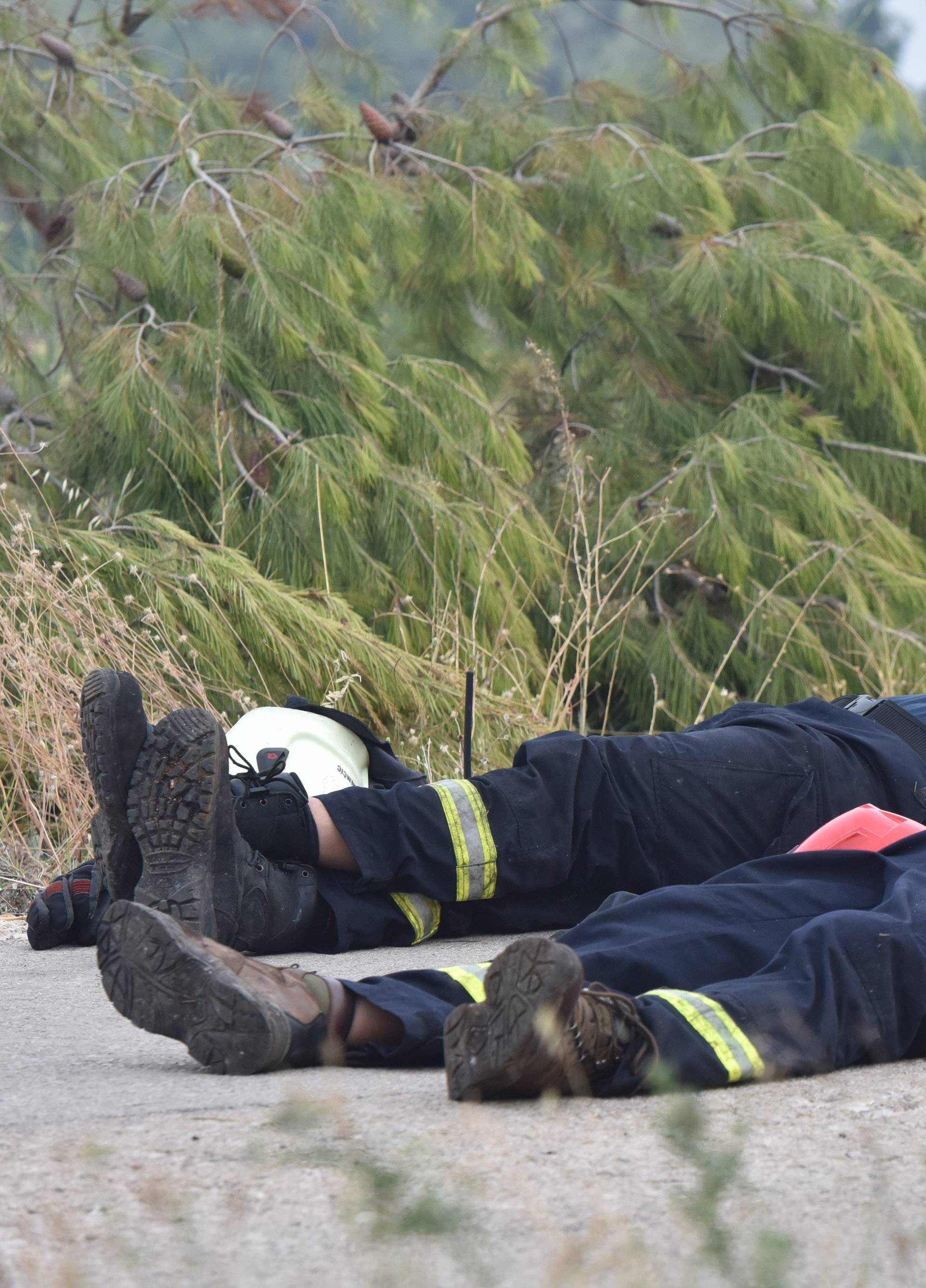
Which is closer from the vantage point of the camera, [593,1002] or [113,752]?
[593,1002]

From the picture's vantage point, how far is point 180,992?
Result: 1314mm

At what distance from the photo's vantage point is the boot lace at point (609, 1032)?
1270 millimetres

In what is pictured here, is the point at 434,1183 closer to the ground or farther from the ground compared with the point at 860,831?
closer to the ground

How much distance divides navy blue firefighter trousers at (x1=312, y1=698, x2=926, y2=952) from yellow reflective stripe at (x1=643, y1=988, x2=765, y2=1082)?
62 cm

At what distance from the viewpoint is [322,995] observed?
1393 mm

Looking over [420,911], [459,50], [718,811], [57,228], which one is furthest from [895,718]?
[459,50]

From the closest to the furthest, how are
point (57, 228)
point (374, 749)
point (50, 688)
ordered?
point (374, 749) → point (50, 688) → point (57, 228)

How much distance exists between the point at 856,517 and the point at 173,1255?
11.6ft

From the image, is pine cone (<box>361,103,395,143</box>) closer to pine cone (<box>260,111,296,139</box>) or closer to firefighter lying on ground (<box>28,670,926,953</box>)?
pine cone (<box>260,111,296,139</box>)

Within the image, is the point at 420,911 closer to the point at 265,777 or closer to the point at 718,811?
the point at 265,777

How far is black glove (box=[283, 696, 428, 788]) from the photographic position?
219cm

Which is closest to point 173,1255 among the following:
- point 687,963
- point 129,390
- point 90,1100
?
point 90,1100

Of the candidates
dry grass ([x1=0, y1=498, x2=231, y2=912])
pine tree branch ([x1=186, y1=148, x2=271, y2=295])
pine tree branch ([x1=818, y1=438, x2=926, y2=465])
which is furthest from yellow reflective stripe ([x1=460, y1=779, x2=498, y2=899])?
pine tree branch ([x1=818, y1=438, x2=926, y2=465])

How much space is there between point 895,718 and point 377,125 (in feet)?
9.44
